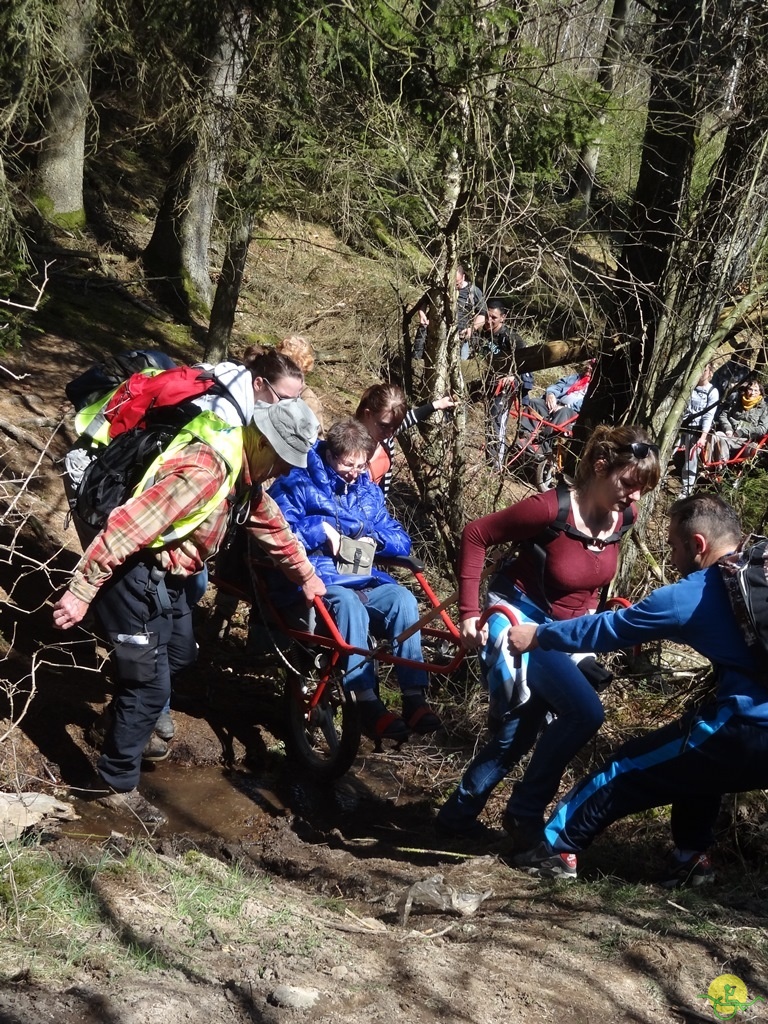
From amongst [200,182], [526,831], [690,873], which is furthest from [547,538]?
[200,182]

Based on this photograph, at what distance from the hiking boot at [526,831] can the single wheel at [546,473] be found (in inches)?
120

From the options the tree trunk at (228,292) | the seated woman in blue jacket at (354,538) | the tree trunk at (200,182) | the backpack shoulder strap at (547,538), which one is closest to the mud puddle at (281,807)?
the seated woman in blue jacket at (354,538)

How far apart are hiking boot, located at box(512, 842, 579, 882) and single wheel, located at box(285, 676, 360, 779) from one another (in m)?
1.20

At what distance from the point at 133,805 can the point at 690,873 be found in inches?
99.9

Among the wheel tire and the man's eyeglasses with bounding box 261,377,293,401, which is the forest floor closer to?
the wheel tire

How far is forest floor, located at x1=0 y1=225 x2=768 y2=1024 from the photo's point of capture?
3.14 m

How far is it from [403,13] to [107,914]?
6678mm

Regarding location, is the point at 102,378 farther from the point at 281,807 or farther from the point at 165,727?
the point at 281,807

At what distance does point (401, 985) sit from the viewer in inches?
131

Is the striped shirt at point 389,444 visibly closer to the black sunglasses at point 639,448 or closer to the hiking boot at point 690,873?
the black sunglasses at point 639,448

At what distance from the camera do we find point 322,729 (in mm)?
5777

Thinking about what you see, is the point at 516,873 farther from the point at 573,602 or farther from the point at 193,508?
the point at 193,508

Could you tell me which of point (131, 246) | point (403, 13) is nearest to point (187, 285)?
point (131, 246)

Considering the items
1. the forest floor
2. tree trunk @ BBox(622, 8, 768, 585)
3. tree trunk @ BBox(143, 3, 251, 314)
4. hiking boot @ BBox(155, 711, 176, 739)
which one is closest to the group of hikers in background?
hiking boot @ BBox(155, 711, 176, 739)
